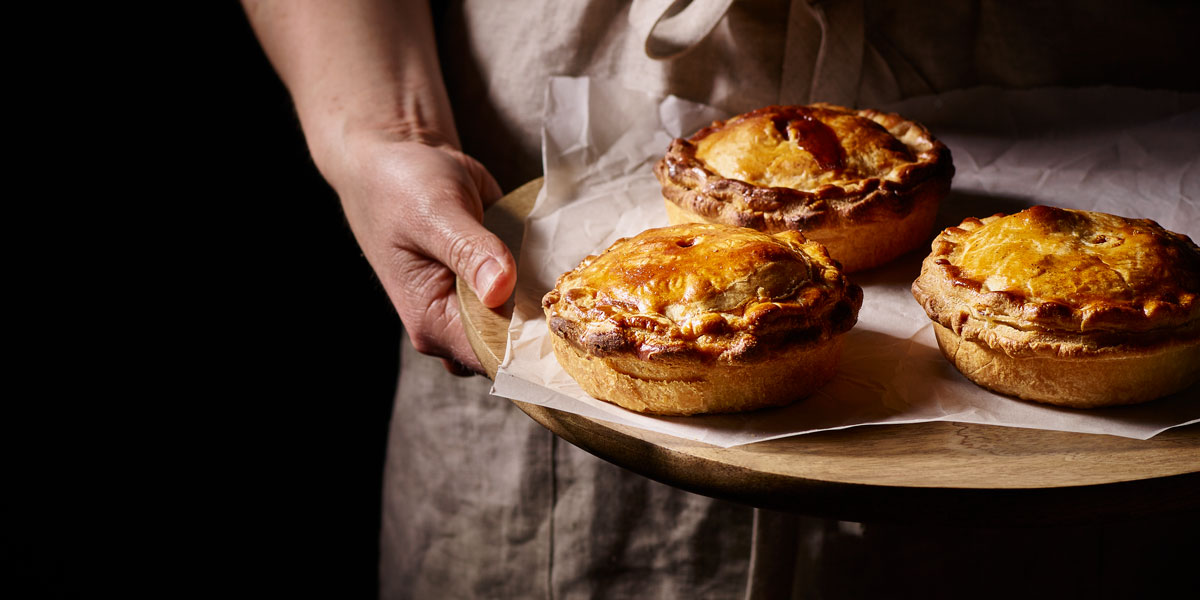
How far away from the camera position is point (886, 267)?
90.6 inches

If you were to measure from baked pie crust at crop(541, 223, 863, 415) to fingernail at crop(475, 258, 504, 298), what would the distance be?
7.1 inches

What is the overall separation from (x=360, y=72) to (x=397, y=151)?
470 mm

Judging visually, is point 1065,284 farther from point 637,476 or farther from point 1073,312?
point 637,476

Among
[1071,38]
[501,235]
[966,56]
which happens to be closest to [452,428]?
[501,235]

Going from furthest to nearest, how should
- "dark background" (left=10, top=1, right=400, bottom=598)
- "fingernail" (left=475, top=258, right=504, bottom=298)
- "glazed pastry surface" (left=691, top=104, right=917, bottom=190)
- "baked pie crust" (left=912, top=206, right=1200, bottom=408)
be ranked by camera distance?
"dark background" (left=10, top=1, right=400, bottom=598) → "glazed pastry surface" (left=691, top=104, right=917, bottom=190) → "fingernail" (left=475, top=258, right=504, bottom=298) → "baked pie crust" (left=912, top=206, right=1200, bottom=408)

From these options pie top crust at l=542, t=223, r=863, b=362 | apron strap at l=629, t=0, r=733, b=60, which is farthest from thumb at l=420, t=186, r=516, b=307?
apron strap at l=629, t=0, r=733, b=60

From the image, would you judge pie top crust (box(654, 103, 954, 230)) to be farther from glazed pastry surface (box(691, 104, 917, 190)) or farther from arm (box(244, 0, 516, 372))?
arm (box(244, 0, 516, 372))

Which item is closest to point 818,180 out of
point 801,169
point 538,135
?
point 801,169

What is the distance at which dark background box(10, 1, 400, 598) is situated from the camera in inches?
133

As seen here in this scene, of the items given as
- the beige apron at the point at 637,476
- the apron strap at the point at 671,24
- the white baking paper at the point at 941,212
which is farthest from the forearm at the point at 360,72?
the apron strap at the point at 671,24

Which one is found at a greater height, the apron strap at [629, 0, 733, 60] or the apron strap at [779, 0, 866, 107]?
the apron strap at [629, 0, 733, 60]

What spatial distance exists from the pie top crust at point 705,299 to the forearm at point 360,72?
3.67ft

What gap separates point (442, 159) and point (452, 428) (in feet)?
3.98

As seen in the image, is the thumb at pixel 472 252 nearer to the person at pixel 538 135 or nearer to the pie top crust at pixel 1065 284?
the person at pixel 538 135
